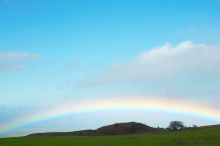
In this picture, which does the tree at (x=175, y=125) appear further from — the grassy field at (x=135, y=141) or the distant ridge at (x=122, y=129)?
the grassy field at (x=135, y=141)

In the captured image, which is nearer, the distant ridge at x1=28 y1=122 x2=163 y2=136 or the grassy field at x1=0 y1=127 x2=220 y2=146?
the grassy field at x1=0 y1=127 x2=220 y2=146

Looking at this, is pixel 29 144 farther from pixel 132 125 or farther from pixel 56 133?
pixel 132 125

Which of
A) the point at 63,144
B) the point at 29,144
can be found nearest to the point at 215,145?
the point at 63,144

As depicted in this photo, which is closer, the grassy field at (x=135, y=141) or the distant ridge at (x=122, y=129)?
the grassy field at (x=135, y=141)

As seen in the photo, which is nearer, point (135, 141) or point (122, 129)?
point (135, 141)

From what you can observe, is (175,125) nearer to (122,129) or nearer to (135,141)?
(122,129)

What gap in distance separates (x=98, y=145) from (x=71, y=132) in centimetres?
5433

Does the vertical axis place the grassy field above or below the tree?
below

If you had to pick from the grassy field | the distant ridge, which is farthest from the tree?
the grassy field

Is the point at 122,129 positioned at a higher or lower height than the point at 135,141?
higher

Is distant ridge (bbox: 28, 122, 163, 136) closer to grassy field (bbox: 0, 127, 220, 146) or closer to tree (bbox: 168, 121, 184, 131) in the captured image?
tree (bbox: 168, 121, 184, 131)

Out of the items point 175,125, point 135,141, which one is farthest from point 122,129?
point 135,141

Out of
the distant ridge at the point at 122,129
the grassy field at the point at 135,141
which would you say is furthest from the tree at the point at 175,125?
the grassy field at the point at 135,141

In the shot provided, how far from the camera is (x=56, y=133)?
103 m
